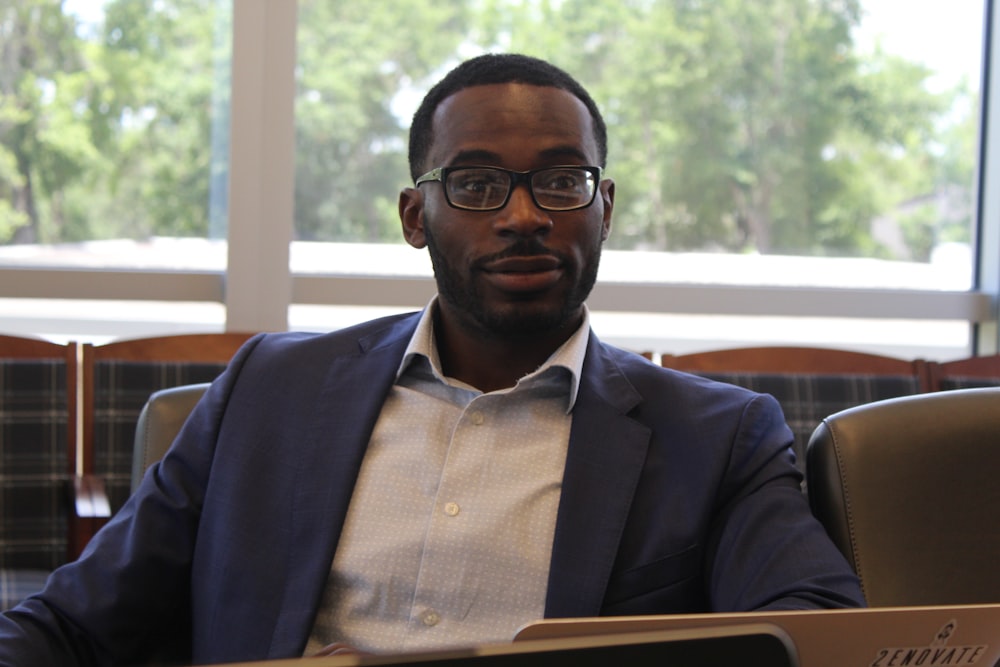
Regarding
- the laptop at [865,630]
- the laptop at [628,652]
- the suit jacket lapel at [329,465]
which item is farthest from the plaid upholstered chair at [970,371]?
the laptop at [628,652]

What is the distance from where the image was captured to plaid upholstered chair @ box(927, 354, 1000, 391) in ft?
9.87

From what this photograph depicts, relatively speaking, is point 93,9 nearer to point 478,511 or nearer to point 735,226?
point 735,226

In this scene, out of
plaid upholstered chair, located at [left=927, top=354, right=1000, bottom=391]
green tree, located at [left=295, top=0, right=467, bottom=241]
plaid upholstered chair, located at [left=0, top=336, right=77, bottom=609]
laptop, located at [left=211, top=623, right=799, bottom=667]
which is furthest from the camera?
green tree, located at [left=295, top=0, right=467, bottom=241]

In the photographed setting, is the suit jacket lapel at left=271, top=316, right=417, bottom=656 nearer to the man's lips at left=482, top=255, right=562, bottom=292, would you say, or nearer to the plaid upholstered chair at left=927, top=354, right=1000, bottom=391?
the man's lips at left=482, top=255, right=562, bottom=292

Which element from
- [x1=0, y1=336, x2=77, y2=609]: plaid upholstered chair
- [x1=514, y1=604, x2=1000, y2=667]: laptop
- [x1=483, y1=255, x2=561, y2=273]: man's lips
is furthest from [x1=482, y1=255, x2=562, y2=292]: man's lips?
[x1=0, y1=336, x2=77, y2=609]: plaid upholstered chair

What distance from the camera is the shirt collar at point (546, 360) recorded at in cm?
155

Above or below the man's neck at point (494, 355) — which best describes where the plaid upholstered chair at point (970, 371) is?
below

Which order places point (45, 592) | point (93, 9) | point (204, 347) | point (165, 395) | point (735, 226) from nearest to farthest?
point (45, 592) → point (165, 395) → point (204, 347) → point (93, 9) → point (735, 226)

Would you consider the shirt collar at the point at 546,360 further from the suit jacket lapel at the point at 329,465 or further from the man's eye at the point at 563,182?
the man's eye at the point at 563,182

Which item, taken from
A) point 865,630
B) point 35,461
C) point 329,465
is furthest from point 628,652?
point 35,461

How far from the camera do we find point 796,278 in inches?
163

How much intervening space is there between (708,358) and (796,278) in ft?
4.06

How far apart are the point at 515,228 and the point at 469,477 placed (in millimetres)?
352

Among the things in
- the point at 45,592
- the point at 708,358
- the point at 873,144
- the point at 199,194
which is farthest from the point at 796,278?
the point at 45,592
